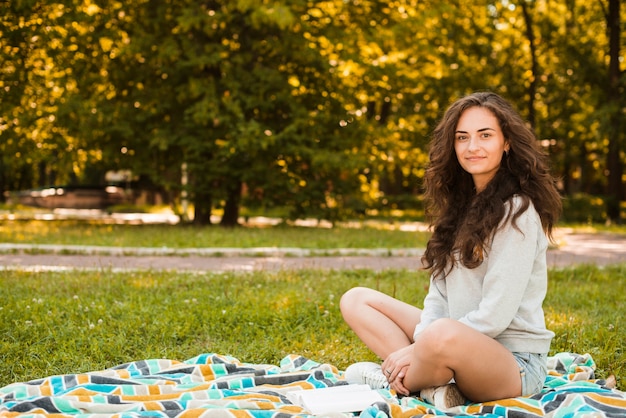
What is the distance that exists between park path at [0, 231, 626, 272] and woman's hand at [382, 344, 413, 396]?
490 centimetres

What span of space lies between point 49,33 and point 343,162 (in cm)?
676

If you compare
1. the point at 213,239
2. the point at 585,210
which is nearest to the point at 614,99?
the point at 585,210

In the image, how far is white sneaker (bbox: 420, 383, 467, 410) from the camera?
11.7ft

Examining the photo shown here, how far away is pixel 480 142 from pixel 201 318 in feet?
9.65

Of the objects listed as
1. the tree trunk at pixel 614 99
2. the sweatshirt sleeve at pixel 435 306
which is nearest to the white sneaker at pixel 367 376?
the sweatshirt sleeve at pixel 435 306

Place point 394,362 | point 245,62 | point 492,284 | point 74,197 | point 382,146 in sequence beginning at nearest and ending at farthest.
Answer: point 492,284, point 394,362, point 245,62, point 382,146, point 74,197

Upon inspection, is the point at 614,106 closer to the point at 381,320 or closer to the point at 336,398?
the point at 381,320

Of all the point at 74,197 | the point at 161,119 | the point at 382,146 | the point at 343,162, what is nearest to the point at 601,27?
the point at 382,146

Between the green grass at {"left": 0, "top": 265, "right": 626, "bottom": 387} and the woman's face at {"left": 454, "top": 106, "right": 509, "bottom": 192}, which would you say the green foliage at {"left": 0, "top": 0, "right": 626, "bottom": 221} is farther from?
the woman's face at {"left": 454, "top": 106, "right": 509, "bottom": 192}

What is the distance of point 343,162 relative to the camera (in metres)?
15.4

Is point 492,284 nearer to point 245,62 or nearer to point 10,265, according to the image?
point 10,265

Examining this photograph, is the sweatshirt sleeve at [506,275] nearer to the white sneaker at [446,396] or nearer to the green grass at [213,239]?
the white sneaker at [446,396]

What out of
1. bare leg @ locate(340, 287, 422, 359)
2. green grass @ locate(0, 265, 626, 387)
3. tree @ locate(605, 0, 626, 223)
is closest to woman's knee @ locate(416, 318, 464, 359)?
bare leg @ locate(340, 287, 422, 359)

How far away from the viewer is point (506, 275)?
345cm
